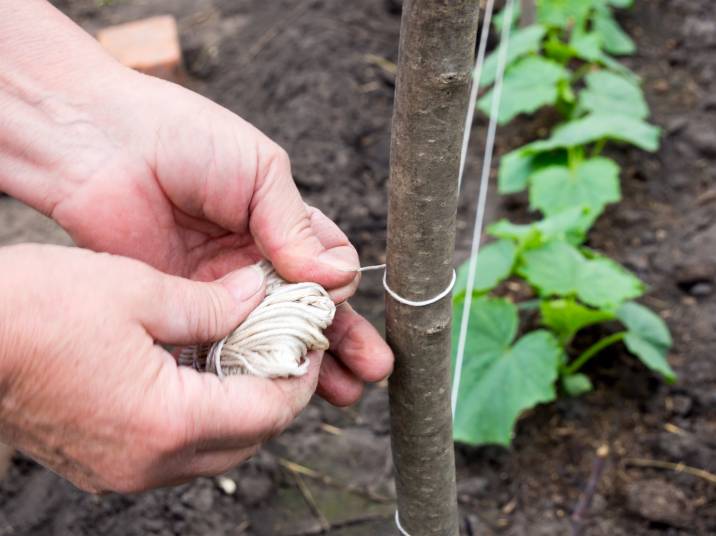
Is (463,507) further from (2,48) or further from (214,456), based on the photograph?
(2,48)

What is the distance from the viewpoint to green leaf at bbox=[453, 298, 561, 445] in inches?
73.2

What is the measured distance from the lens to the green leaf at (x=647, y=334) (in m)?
1.95

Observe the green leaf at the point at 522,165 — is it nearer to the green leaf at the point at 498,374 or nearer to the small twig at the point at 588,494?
the green leaf at the point at 498,374

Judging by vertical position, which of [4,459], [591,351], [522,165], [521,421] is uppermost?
[522,165]

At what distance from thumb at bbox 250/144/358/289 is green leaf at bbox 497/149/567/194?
1.47 meters

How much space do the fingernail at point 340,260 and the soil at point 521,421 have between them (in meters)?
0.91

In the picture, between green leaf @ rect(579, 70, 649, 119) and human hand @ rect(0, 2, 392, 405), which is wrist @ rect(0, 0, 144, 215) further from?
green leaf @ rect(579, 70, 649, 119)

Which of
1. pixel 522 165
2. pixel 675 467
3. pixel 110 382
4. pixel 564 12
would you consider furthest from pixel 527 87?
pixel 110 382

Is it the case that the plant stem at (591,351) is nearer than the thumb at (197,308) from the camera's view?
No

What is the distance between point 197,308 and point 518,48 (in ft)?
7.26

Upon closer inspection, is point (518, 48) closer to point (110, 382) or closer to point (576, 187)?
point (576, 187)

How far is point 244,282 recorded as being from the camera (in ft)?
3.50

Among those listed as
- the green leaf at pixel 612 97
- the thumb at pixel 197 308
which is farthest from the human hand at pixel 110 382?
the green leaf at pixel 612 97

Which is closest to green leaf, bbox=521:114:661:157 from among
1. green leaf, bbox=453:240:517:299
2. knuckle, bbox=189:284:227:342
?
green leaf, bbox=453:240:517:299
